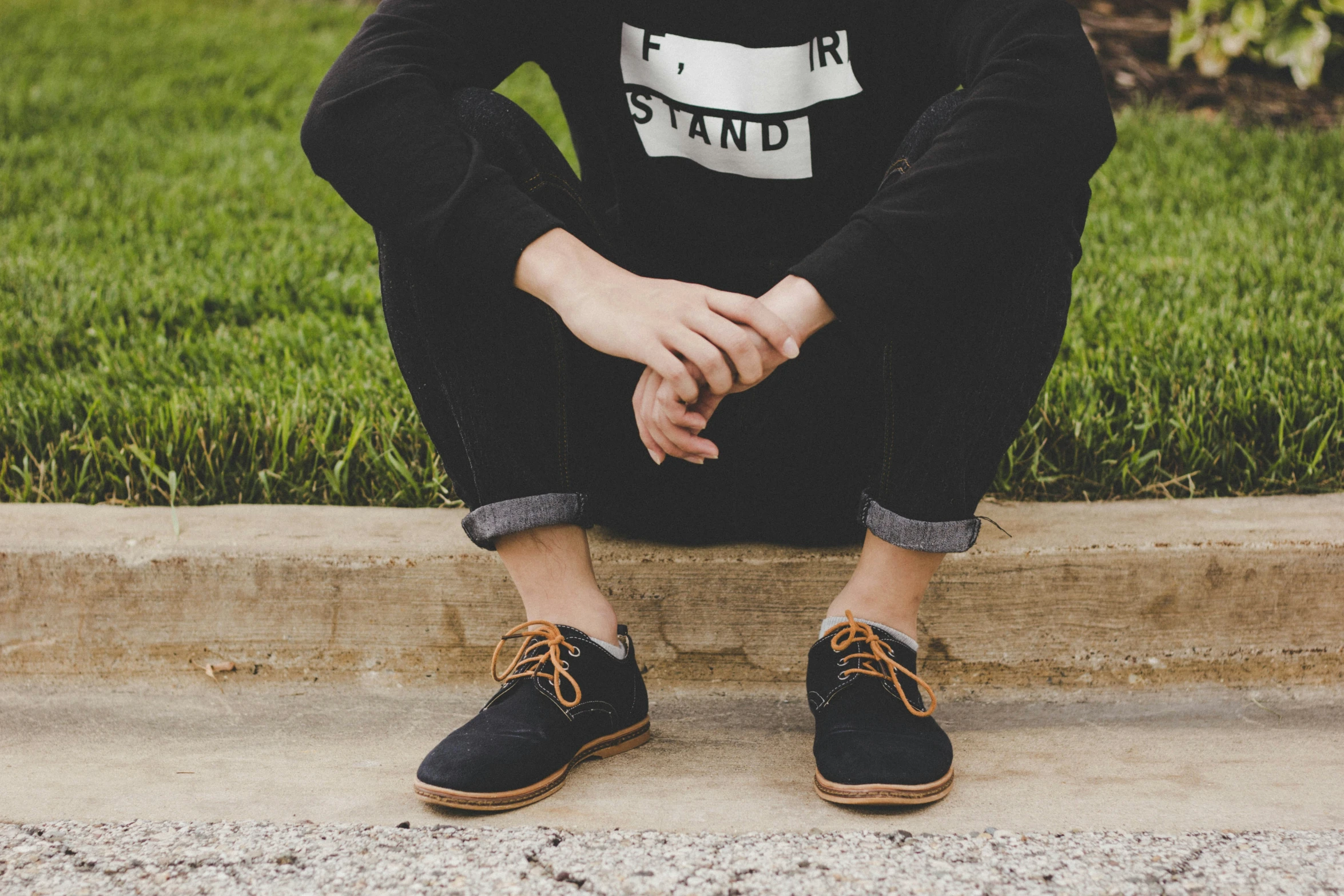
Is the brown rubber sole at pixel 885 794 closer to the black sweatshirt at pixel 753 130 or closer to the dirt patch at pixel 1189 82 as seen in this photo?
the black sweatshirt at pixel 753 130

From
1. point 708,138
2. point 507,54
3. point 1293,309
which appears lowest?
point 1293,309

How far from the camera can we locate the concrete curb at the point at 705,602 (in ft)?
5.96

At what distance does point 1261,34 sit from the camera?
4.63 m

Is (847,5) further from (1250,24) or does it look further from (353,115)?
(1250,24)

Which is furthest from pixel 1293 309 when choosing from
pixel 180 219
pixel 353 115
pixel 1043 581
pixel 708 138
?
pixel 180 219

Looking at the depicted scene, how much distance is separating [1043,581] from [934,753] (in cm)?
50

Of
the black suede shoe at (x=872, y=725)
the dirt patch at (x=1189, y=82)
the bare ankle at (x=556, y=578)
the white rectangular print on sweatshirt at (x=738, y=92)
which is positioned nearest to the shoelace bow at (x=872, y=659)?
the black suede shoe at (x=872, y=725)

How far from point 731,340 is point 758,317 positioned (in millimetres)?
49

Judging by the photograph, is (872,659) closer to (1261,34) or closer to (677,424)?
(677,424)

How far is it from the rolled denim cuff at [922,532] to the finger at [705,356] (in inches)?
14.1

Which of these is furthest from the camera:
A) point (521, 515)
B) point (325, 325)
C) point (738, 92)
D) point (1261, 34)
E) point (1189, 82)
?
point (1189, 82)

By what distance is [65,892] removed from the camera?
125 cm

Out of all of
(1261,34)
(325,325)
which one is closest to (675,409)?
(325,325)

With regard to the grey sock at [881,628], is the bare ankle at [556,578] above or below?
above
